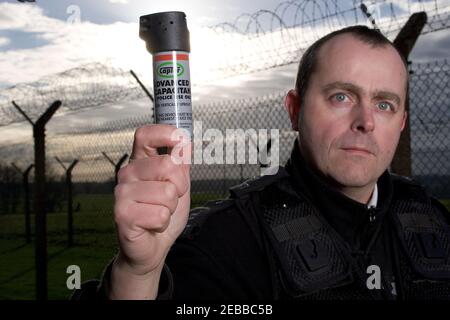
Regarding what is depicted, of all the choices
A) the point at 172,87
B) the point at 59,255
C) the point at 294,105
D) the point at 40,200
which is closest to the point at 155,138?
the point at 172,87

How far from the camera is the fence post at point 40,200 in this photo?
664cm

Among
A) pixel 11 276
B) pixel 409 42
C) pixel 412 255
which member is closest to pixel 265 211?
pixel 412 255

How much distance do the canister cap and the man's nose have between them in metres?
1.03

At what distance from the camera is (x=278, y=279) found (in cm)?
257

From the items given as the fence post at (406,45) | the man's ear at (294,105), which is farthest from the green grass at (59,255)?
the man's ear at (294,105)

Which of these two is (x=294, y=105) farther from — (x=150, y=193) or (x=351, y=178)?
(x=150, y=193)

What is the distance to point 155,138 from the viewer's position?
6.12ft

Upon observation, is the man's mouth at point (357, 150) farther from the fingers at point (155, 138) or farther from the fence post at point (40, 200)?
the fence post at point (40, 200)

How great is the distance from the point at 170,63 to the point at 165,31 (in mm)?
104

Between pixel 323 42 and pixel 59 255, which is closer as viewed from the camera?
pixel 323 42

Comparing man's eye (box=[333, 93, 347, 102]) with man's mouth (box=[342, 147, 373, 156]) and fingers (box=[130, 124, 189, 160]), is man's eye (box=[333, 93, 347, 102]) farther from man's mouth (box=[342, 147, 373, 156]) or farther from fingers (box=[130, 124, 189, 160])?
fingers (box=[130, 124, 189, 160])

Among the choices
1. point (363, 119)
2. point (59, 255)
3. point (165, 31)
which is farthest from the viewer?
point (59, 255)

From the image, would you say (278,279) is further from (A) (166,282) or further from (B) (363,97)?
(B) (363,97)

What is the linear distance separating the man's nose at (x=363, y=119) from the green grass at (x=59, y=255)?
15.7ft
